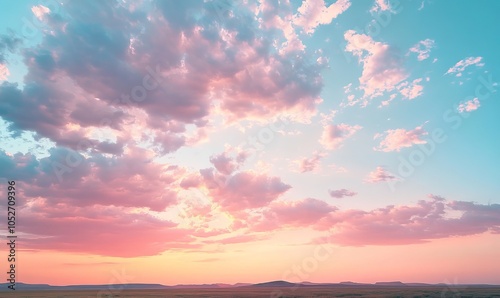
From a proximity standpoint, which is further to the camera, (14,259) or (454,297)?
(454,297)

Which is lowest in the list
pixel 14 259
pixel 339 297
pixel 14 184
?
pixel 339 297

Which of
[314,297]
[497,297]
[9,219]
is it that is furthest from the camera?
[314,297]

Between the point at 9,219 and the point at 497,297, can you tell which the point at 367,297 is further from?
the point at 9,219

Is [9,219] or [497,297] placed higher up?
[9,219]

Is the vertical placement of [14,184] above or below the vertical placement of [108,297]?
above

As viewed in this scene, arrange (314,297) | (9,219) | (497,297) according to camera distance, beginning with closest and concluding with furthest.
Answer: (9,219) < (497,297) < (314,297)

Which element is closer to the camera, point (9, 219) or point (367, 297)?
point (9, 219)

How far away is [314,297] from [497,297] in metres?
38.4

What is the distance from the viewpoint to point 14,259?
3722 centimetres

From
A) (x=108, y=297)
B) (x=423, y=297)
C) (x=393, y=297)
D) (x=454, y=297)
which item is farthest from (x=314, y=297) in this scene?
(x=108, y=297)

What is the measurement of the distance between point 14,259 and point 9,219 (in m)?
4.60

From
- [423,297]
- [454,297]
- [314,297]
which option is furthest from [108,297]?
[454,297]

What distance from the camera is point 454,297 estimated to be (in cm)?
7881

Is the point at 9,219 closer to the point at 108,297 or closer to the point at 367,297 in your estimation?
the point at 108,297
